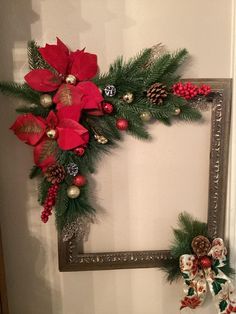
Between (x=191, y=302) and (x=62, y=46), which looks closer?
(x=62, y=46)

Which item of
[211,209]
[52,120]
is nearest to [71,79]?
[52,120]

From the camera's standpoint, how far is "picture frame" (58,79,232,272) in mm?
889

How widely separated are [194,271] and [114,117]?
497 millimetres

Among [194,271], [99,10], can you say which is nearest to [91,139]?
[99,10]

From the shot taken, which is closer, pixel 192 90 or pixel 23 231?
pixel 192 90

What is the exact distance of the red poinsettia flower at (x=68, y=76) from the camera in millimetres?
813

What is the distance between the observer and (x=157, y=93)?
0.83 meters

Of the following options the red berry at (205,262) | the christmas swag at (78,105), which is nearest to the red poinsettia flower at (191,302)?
the red berry at (205,262)

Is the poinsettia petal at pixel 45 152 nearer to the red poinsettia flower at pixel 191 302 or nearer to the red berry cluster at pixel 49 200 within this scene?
the red berry cluster at pixel 49 200

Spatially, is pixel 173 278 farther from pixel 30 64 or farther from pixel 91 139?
pixel 30 64

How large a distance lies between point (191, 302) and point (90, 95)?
0.67 metres

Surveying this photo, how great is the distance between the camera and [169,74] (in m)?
0.85

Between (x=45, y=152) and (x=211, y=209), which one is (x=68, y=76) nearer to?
(x=45, y=152)

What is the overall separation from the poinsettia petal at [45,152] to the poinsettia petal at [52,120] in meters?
→ 0.04
